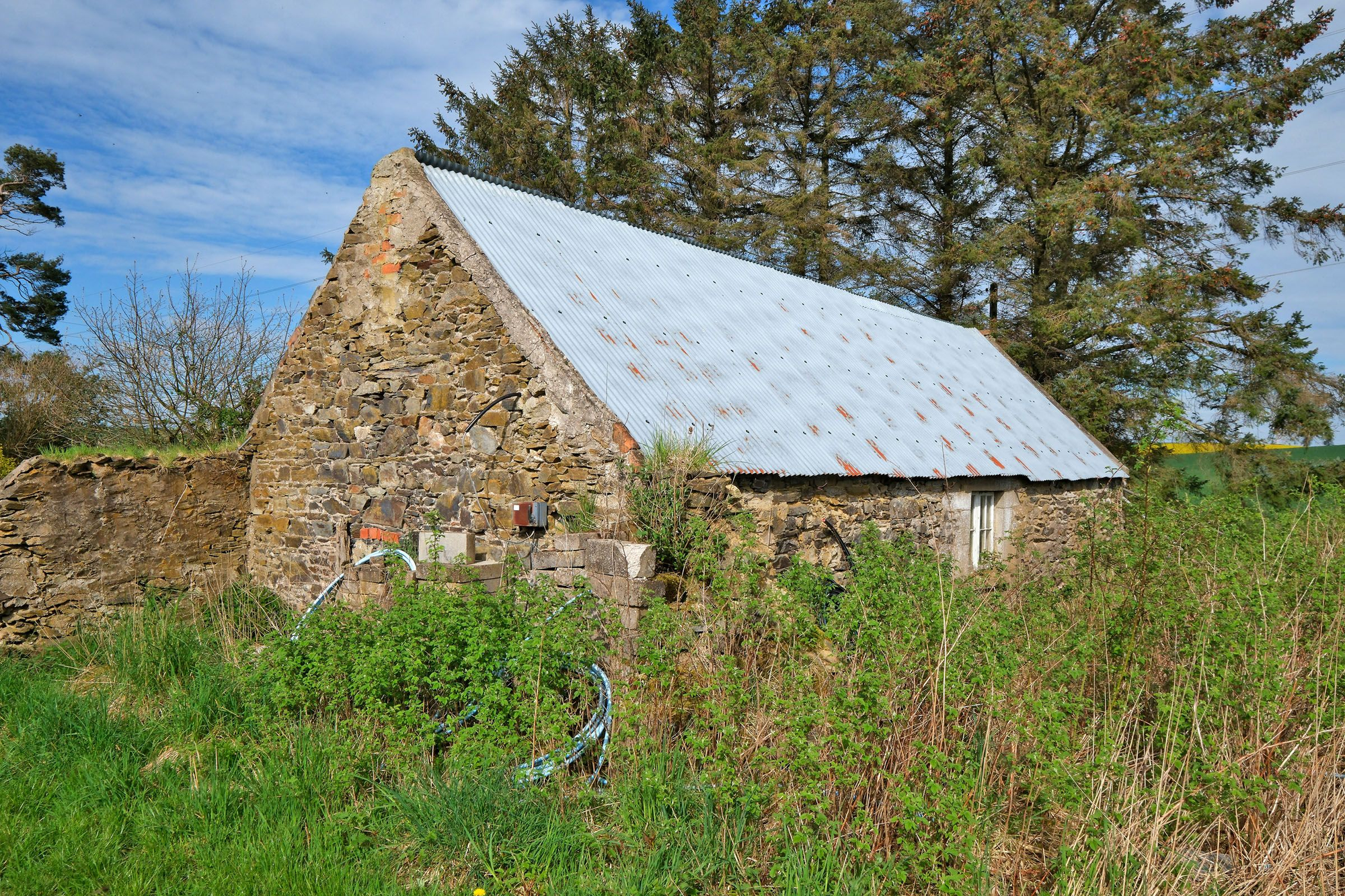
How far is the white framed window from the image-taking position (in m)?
10.1

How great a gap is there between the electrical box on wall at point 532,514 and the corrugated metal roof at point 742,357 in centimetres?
109

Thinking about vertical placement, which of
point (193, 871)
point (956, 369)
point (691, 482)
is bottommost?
point (193, 871)

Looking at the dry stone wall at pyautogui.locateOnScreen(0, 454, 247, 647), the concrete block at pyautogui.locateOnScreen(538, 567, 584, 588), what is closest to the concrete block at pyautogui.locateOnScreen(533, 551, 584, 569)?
the concrete block at pyautogui.locateOnScreen(538, 567, 584, 588)

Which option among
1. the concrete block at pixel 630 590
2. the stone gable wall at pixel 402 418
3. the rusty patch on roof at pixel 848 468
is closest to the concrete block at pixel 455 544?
the stone gable wall at pixel 402 418

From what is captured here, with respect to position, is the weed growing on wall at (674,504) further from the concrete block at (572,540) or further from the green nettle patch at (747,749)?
the concrete block at (572,540)

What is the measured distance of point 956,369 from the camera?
1334cm

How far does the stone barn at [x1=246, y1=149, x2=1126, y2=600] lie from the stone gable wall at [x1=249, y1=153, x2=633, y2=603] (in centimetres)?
2

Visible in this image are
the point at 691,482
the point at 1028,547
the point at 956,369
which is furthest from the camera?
the point at 956,369

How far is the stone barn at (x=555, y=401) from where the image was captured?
700 centimetres

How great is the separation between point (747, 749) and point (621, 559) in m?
1.74

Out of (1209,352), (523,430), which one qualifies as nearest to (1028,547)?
(523,430)

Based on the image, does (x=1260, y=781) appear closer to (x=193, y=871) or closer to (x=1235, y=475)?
(x=193, y=871)

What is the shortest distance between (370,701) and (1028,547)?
855cm

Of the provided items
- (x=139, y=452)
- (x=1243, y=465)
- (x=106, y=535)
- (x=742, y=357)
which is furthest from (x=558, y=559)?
(x=1243, y=465)
